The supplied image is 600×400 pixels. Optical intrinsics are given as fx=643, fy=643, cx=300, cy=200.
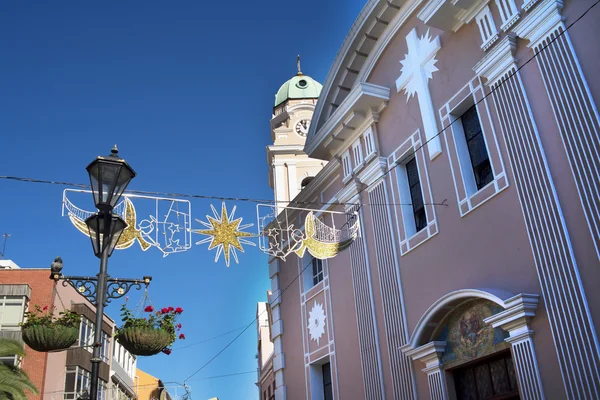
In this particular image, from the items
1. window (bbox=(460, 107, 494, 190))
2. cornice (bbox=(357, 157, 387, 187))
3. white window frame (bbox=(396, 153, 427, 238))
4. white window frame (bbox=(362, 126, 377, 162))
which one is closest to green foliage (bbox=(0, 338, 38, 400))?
cornice (bbox=(357, 157, 387, 187))

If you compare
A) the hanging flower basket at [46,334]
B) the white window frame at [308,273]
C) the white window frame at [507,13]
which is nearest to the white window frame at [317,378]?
the white window frame at [308,273]

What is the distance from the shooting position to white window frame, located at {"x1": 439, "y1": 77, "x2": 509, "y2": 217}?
11.3 m

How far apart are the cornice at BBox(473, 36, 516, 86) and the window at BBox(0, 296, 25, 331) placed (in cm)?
2520

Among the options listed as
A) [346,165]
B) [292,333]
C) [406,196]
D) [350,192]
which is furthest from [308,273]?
[406,196]

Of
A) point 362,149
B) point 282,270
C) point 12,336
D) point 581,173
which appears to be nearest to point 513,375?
point 581,173

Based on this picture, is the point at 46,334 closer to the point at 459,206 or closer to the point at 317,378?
the point at 459,206

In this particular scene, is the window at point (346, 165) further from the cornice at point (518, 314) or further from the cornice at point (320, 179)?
the cornice at point (518, 314)

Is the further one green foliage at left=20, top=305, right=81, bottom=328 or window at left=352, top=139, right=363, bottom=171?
window at left=352, top=139, right=363, bottom=171

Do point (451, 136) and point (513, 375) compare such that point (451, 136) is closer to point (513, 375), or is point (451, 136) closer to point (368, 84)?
point (368, 84)

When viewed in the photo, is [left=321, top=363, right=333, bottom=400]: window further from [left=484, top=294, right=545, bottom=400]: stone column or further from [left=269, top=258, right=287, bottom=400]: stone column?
[left=484, top=294, right=545, bottom=400]: stone column

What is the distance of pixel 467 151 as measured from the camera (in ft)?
41.0

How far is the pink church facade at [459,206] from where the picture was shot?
9.65 meters

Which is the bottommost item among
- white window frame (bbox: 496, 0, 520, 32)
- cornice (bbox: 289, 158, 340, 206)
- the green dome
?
white window frame (bbox: 496, 0, 520, 32)

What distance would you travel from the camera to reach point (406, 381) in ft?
42.1
